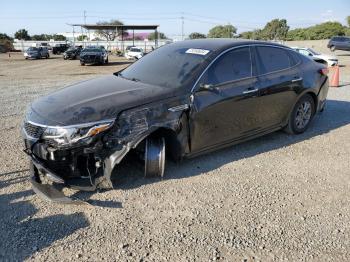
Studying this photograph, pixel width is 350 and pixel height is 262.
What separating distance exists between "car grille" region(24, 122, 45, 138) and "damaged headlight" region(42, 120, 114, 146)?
0.08 m

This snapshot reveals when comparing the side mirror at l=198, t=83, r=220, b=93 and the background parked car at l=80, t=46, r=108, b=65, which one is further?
the background parked car at l=80, t=46, r=108, b=65

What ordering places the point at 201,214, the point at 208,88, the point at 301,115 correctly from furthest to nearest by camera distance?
the point at 301,115
the point at 208,88
the point at 201,214

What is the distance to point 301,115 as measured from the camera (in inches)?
241

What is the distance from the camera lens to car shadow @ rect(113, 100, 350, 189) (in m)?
4.35

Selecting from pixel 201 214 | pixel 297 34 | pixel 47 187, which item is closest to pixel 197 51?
pixel 201 214

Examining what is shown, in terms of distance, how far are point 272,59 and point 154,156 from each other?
2.63 metres

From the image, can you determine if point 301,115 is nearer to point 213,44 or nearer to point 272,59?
point 272,59

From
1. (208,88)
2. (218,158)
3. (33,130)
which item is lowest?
(218,158)

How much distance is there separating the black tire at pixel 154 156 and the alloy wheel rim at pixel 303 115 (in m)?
2.92

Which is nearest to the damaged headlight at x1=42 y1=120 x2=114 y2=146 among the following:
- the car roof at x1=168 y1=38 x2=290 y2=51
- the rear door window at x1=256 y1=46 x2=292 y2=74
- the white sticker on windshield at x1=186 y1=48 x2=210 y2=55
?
the white sticker on windshield at x1=186 y1=48 x2=210 y2=55

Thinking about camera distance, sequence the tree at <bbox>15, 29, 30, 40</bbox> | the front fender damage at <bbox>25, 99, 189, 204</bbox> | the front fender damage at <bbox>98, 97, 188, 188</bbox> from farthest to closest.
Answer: the tree at <bbox>15, 29, 30, 40</bbox> < the front fender damage at <bbox>98, 97, 188, 188</bbox> < the front fender damage at <bbox>25, 99, 189, 204</bbox>

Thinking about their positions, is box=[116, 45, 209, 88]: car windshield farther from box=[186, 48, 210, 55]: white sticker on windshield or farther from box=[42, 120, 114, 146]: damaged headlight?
box=[42, 120, 114, 146]: damaged headlight

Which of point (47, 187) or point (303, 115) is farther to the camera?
point (303, 115)

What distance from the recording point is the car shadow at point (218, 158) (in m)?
4.35
